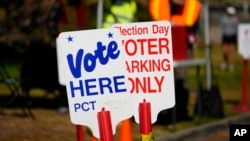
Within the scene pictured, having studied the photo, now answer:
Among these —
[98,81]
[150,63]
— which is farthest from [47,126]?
[98,81]

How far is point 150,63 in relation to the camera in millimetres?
8445

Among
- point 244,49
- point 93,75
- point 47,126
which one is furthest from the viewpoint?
point 244,49

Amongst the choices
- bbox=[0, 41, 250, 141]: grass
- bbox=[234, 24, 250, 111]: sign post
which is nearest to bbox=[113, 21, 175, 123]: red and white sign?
bbox=[0, 41, 250, 141]: grass

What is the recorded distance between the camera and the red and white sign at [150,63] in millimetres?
8289

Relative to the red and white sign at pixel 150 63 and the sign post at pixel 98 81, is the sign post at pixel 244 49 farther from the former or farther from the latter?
the sign post at pixel 98 81

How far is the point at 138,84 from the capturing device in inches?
328

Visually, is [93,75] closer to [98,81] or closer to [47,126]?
[98,81]

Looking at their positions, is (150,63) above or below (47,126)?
above

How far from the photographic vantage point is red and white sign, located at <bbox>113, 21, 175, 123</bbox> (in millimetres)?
8289

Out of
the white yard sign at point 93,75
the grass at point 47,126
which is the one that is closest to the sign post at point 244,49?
the grass at point 47,126

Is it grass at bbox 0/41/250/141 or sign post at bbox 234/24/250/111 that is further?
sign post at bbox 234/24/250/111

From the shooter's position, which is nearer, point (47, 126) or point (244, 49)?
point (47, 126)

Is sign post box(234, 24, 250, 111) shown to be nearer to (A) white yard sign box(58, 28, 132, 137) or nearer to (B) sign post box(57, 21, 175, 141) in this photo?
(B) sign post box(57, 21, 175, 141)

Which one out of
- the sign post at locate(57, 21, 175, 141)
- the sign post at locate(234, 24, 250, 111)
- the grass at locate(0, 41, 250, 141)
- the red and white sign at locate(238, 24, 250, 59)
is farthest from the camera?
the red and white sign at locate(238, 24, 250, 59)
